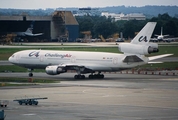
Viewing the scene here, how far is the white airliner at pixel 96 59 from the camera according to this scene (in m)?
83.1

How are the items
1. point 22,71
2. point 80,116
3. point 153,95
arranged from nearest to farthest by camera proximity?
1. point 80,116
2. point 153,95
3. point 22,71

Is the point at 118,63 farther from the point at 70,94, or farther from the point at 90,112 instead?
the point at 90,112

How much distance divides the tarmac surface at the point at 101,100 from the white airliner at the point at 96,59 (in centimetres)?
238

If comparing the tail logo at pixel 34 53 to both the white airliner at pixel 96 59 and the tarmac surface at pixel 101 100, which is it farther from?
the tarmac surface at pixel 101 100

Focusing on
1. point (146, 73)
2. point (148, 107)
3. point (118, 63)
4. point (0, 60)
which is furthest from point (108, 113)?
point (0, 60)

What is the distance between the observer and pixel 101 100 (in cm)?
5881

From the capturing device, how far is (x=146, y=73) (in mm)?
96688

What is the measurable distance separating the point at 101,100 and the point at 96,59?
91.0 ft

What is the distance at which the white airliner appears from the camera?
3270 inches

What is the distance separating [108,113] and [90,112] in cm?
161

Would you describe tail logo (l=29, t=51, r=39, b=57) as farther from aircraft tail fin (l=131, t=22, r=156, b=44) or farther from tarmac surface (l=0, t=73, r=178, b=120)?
aircraft tail fin (l=131, t=22, r=156, b=44)

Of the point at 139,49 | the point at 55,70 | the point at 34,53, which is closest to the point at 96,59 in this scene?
the point at 55,70

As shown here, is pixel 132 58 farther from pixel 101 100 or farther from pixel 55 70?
pixel 101 100

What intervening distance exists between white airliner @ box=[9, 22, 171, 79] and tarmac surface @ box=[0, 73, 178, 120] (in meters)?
2.38
